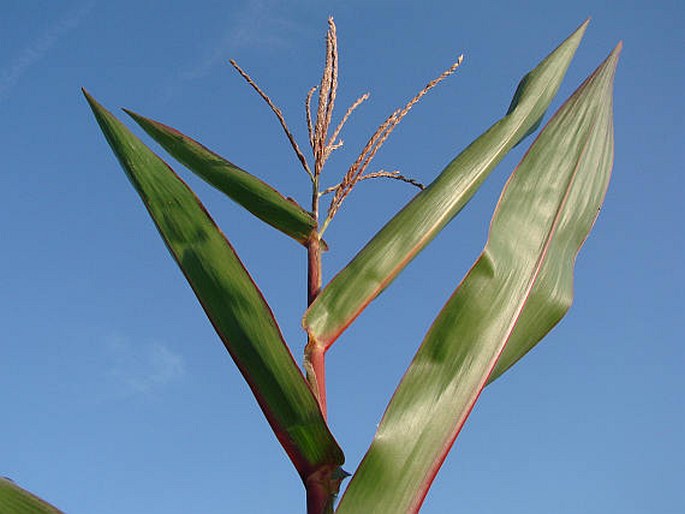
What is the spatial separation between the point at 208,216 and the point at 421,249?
0.34 metres

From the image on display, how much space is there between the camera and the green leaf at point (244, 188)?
1309mm

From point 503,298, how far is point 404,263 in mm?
163

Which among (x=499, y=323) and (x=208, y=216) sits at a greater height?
(x=208, y=216)

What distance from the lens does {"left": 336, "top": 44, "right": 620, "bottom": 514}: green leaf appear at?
1010 mm

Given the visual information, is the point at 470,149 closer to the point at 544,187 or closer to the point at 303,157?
the point at 544,187

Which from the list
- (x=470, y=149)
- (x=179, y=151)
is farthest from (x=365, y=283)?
(x=179, y=151)

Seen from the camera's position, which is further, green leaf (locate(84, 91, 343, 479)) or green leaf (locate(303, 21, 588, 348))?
green leaf (locate(303, 21, 588, 348))

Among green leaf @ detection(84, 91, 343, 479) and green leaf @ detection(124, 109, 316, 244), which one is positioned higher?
green leaf @ detection(124, 109, 316, 244)

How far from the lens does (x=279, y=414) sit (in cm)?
102

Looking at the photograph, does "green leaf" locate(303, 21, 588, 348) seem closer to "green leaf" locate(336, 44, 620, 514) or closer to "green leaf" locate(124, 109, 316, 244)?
"green leaf" locate(336, 44, 620, 514)

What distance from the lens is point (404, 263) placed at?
120 centimetres

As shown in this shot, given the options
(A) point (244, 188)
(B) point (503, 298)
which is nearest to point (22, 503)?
(A) point (244, 188)

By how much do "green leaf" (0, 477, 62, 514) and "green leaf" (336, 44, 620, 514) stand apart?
39 centimetres

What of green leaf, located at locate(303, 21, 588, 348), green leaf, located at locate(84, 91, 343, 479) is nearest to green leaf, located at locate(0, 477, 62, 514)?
green leaf, located at locate(84, 91, 343, 479)
